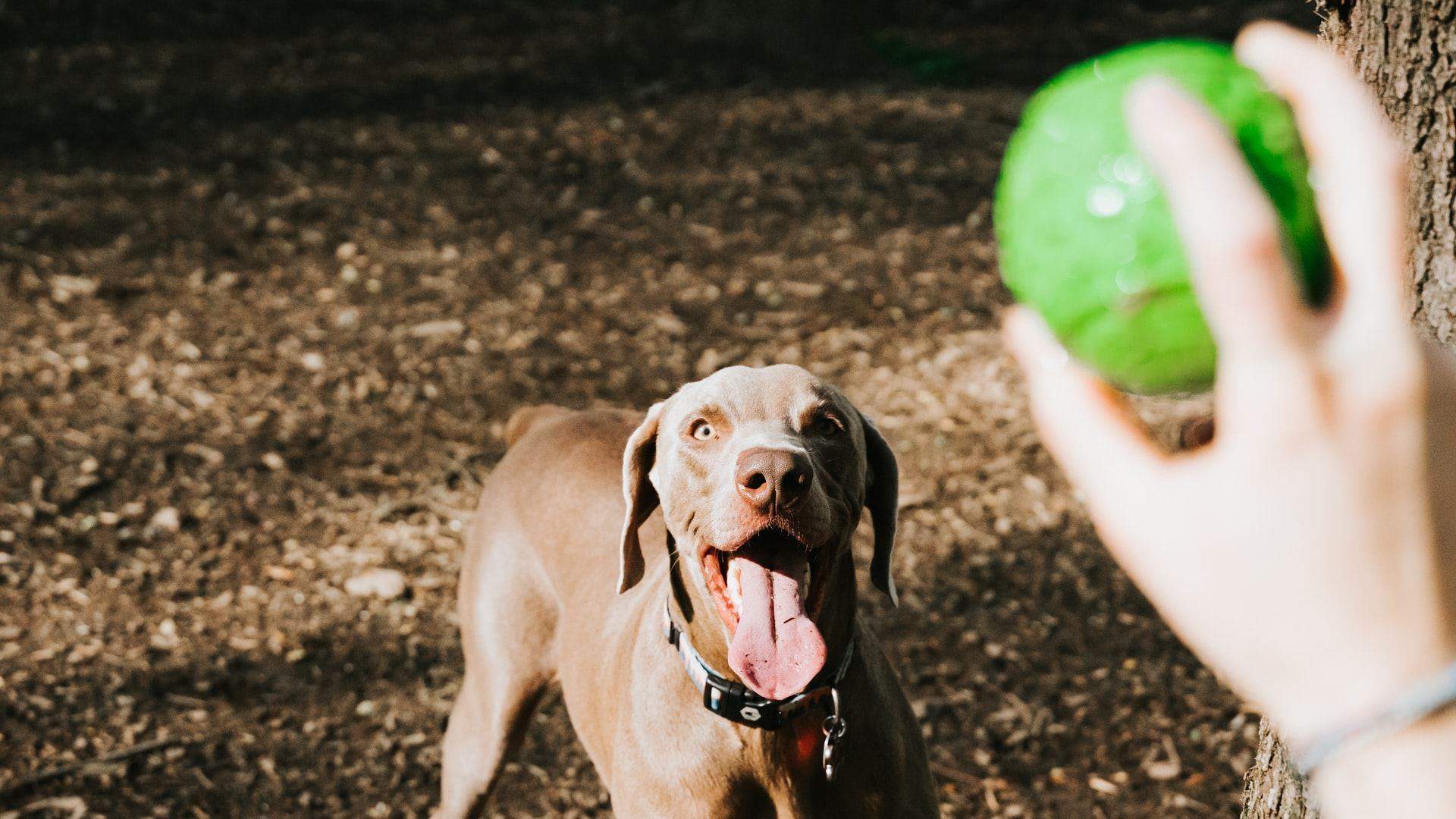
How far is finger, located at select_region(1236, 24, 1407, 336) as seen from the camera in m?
0.92

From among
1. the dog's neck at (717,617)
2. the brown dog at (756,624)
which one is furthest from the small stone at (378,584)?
the dog's neck at (717,617)

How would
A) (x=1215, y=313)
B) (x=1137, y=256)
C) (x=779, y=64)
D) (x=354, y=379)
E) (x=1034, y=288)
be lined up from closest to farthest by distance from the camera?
(x=1215, y=313), (x=1137, y=256), (x=1034, y=288), (x=354, y=379), (x=779, y=64)

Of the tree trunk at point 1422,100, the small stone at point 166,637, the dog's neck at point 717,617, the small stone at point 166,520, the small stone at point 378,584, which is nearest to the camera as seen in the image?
the tree trunk at point 1422,100

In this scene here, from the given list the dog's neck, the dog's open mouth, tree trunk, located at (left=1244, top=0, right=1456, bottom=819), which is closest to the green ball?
tree trunk, located at (left=1244, top=0, right=1456, bottom=819)

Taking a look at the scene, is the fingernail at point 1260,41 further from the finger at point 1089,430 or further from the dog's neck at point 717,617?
the dog's neck at point 717,617

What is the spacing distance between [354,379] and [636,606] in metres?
3.83

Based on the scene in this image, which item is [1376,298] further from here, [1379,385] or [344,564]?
[344,564]

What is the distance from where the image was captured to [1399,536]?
0.89 m

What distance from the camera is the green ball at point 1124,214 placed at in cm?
128

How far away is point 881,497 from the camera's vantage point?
3.17 m

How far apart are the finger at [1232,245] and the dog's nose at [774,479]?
1.78 metres

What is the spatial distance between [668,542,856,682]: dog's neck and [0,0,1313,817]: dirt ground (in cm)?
168

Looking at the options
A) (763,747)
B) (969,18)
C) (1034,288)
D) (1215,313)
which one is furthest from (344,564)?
(969,18)

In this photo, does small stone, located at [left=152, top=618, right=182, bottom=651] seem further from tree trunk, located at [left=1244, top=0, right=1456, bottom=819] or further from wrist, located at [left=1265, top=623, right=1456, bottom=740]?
wrist, located at [left=1265, top=623, right=1456, bottom=740]
